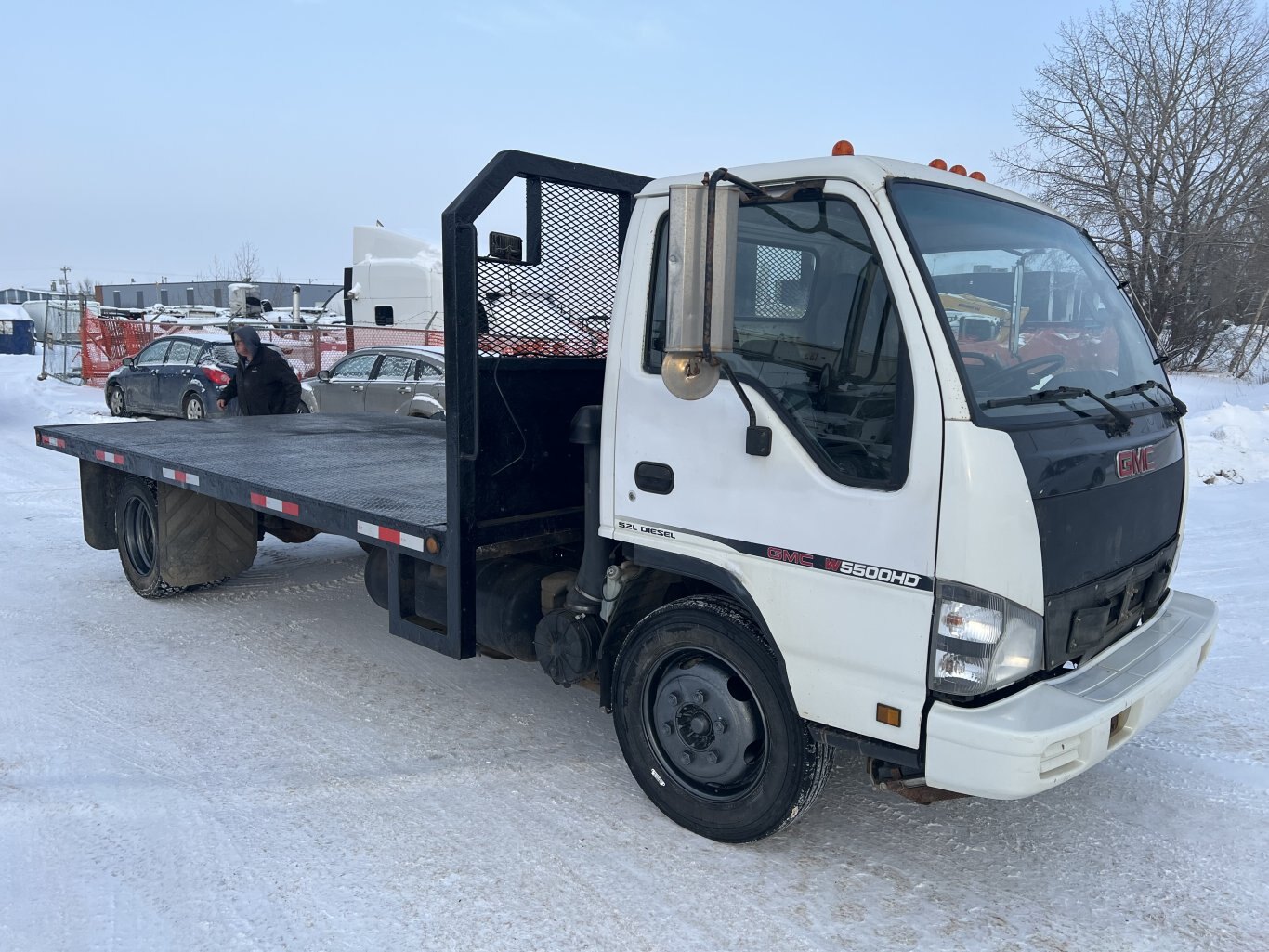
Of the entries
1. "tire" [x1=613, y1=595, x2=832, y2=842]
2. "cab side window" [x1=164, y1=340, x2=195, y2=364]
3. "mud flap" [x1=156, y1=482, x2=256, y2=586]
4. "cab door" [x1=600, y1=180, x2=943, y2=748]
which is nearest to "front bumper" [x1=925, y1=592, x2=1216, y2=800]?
"cab door" [x1=600, y1=180, x2=943, y2=748]

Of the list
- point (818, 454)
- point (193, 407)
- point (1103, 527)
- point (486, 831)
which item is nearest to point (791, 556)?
point (818, 454)

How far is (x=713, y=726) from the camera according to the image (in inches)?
135

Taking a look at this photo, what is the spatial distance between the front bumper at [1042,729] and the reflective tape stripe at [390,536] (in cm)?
220

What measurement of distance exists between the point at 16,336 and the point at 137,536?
41.9 m

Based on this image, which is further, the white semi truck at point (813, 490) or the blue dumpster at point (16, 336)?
the blue dumpster at point (16, 336)

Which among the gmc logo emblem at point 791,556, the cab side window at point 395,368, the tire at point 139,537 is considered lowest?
the tire at point 139,537

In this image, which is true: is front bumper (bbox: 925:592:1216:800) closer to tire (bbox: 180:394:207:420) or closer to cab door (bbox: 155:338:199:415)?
tire (bbox: 180:394:207:420)

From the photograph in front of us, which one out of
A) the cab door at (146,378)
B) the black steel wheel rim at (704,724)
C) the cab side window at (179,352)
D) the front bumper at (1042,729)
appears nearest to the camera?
the front bumper at (1042,729)

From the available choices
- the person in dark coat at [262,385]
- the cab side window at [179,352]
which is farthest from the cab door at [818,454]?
the cab side window at [179,352]

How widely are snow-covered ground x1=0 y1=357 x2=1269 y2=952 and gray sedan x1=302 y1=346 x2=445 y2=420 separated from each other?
7024 mm

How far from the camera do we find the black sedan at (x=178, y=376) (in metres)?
15.8

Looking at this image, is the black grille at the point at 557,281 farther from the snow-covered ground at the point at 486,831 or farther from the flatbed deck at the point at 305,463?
the snow-covered ground at the point at 486,831

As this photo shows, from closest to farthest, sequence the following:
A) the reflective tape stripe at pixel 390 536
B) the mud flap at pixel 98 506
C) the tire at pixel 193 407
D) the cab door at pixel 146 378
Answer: the reflective tape stripe at pixel 390 536, the mud flap at pixel 98 506, the tire at pixel 193 407, the cab door at pixel 146 378

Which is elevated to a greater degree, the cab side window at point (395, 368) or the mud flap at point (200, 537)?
the cab side window at point (395, 368)
